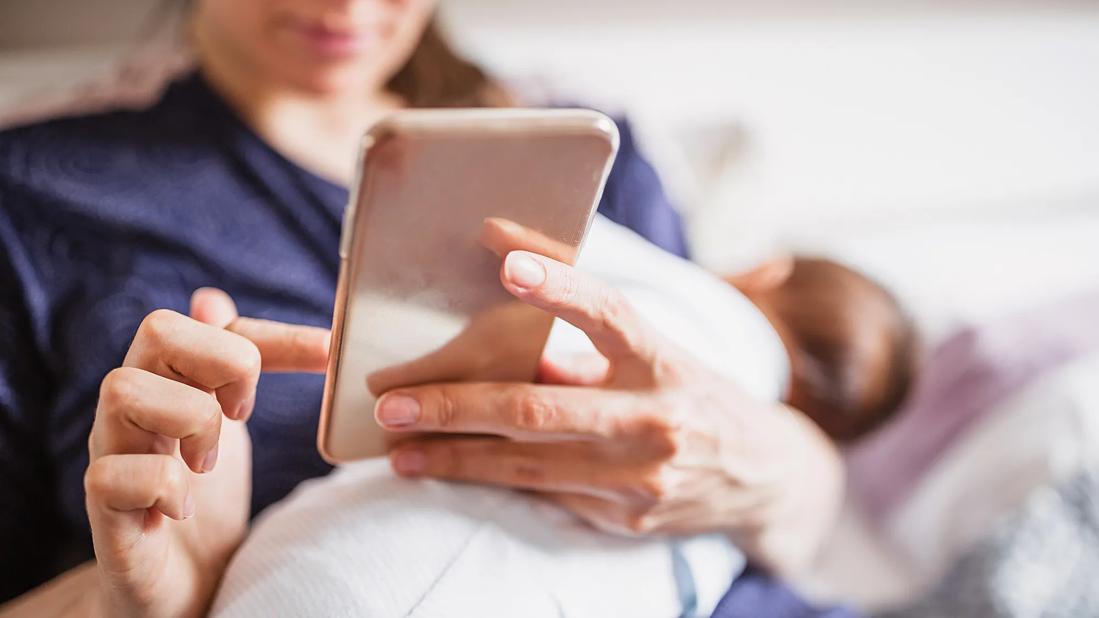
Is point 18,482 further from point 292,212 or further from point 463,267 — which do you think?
point 463,267

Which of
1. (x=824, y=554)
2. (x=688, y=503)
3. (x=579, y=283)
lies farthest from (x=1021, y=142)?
(x=579, y=283)

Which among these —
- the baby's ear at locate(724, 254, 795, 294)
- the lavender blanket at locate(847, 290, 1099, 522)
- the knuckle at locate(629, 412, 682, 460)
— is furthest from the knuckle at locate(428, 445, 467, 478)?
the lavender blanket at locate(847, 290, 1099, 522)

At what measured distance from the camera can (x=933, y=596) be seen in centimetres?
83

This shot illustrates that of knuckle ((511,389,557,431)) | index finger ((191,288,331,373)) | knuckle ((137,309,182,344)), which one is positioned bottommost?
index finger ((191,288,331,373))

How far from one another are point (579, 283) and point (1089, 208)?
118cm

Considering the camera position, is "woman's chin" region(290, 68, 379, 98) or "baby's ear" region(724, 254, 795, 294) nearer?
"woman's chin" region(290, 68, 379, 98)

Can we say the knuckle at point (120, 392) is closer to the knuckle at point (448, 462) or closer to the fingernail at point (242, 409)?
the fingernail at point (242, 409)

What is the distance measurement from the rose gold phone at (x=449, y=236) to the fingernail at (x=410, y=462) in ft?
0.10

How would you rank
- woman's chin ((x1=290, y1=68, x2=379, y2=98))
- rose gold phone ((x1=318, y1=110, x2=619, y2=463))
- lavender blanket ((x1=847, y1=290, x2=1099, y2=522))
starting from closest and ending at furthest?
rose gold phone ((x1=318, y1=110, x2=619, y2=463))
woman's chin ((x1=290, y1=68, x2=379, y2=98))
lavender blanket ((x1=847, y1=290, x2=1099, y2=522))

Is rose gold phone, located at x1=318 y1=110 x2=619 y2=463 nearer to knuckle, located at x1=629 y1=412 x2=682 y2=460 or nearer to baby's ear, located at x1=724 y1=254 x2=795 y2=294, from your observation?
knuckle, located at x1=629 y1=412 x2=682 y2=460

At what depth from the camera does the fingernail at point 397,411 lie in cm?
48

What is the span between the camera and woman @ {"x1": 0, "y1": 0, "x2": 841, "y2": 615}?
0.39 meters

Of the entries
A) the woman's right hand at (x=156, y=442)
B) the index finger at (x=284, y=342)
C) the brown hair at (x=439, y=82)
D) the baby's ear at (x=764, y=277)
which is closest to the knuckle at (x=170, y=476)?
the woman's right hand at (x=156, y=442)

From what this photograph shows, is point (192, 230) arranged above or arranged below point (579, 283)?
below
